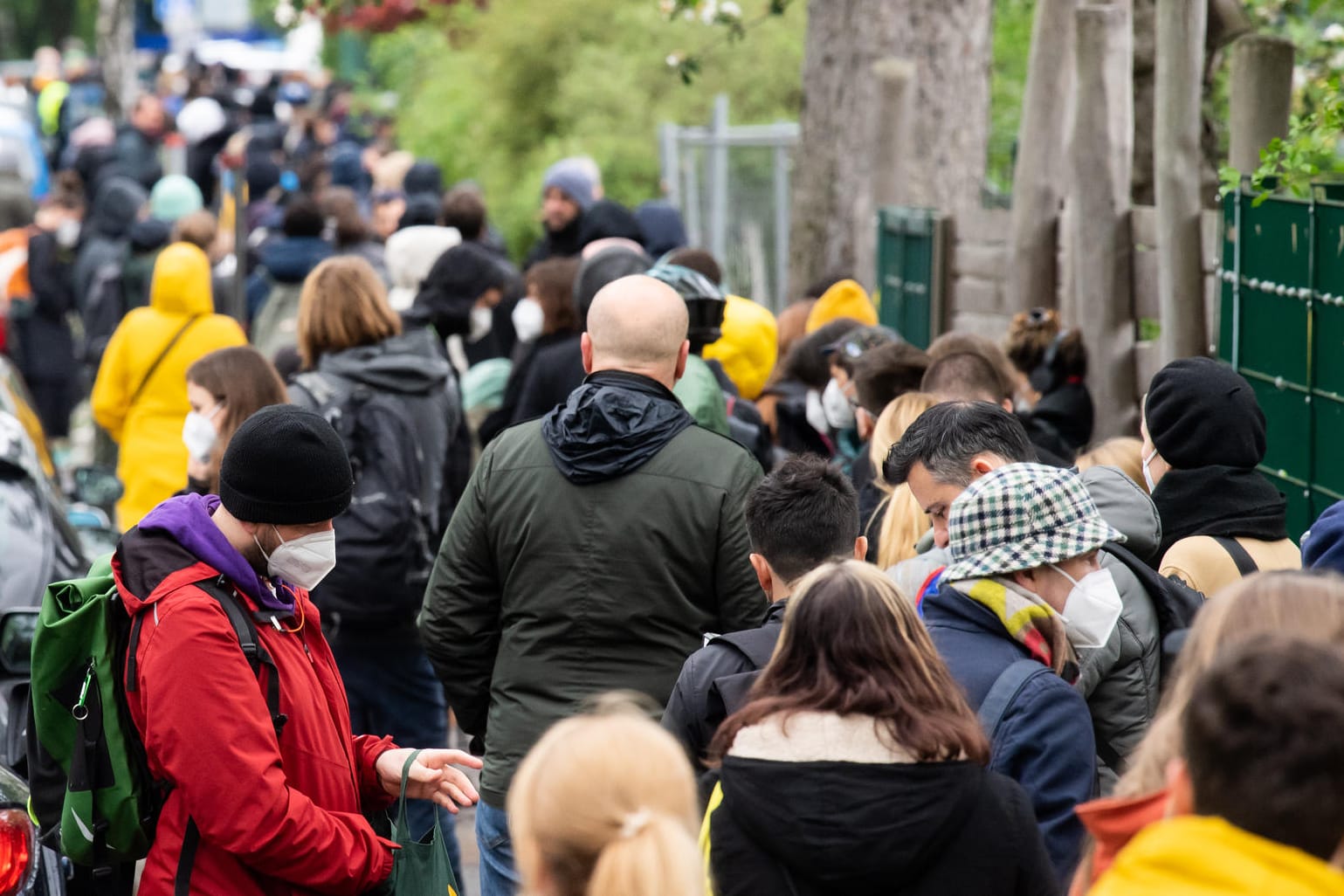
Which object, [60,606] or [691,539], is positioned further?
[691,539]

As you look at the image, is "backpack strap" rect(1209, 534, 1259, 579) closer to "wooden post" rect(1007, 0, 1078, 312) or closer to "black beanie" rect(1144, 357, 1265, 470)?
"black beanie" rect(1144, 357, 1265, 470)

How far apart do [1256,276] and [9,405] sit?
496 cm

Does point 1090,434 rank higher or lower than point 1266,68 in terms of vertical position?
lower

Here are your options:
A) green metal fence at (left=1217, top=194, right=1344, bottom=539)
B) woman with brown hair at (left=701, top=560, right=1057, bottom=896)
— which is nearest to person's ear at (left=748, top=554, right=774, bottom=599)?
woman with brown hair at (left=701, top=560, right=1057, bottom=896)

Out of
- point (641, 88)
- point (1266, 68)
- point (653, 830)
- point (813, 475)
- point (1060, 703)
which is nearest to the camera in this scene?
point (653, 830)

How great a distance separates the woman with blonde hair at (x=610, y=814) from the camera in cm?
227

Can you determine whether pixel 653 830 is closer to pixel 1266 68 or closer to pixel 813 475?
pixel 813 475

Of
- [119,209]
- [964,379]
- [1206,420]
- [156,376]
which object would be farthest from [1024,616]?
[119,209]

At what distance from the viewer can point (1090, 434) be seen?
24.0ft

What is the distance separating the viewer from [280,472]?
3.60 m

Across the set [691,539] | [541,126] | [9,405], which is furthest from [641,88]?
[691,539]

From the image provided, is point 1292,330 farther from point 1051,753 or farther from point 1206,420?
point 1051,753

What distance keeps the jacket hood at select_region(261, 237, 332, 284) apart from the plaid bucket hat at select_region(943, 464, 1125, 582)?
7344 millimetres

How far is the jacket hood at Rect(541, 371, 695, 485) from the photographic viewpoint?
425cm
